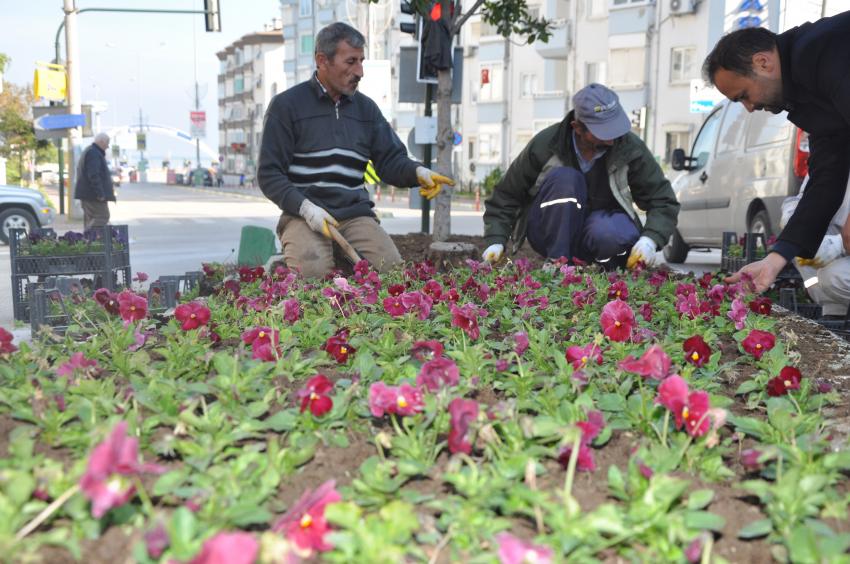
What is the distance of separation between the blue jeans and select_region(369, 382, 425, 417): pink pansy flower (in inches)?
148

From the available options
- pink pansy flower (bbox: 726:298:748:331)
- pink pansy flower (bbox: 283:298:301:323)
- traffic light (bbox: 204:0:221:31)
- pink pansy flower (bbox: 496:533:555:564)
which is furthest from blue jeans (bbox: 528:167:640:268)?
traffic light (bbox: 204:0:221:31)

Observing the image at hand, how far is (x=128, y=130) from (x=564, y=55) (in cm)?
8264

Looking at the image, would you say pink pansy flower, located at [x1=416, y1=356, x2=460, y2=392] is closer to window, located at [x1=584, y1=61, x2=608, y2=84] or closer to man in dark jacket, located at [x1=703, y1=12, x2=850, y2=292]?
man in dark jacket, located at [x1=703, y1=12, x2=850, y2=292]

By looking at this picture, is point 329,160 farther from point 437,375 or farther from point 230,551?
point 230,551

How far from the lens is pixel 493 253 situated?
19.3ft

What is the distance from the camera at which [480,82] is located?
49156mm

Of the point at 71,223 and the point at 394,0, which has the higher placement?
the point at 394,0

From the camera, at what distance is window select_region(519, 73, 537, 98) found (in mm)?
46375

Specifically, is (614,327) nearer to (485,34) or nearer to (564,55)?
(564,55)

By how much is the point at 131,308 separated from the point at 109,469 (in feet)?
6.14

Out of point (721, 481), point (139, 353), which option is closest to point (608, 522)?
point (721, 481)

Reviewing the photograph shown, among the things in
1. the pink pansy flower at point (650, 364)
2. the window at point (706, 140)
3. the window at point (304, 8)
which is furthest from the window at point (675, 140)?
the window at point (304, 8)

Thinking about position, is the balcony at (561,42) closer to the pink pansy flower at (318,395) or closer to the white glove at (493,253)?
the white glove at (493,253)

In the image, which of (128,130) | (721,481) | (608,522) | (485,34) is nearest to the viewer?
(608,522)
